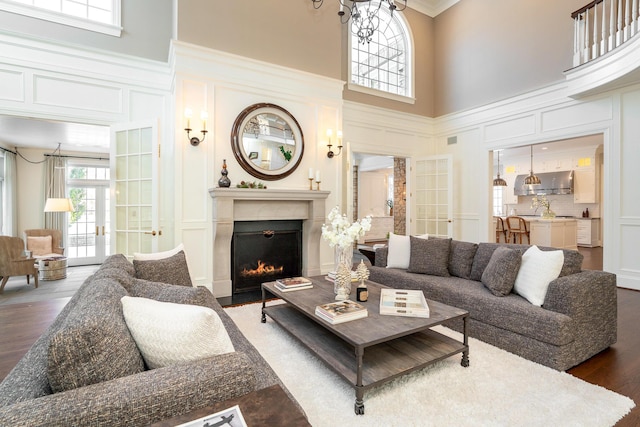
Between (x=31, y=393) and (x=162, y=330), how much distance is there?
0.41m

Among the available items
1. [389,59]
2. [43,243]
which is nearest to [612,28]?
[389,59]

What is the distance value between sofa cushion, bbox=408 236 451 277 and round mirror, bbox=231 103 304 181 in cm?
218

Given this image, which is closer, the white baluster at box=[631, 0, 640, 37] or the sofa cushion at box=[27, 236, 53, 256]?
the white baluster at box=[631, 0, 640, 37]

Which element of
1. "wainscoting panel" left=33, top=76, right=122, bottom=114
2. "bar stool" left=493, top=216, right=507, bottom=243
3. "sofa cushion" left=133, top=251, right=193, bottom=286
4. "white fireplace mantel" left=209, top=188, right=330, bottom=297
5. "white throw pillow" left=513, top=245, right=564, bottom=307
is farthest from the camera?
"bar stool" left=493, top=216, right=507, bottom=243

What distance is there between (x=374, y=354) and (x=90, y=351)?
162 cm

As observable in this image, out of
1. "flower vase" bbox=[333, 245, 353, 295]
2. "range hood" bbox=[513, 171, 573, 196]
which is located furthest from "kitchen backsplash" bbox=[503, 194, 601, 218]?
"flower vase" bbox=[333, 245, 353, 295]

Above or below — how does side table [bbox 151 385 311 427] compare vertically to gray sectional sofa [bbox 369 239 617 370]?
above

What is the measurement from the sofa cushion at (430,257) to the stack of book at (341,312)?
1492mm

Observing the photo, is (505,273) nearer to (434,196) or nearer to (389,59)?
(434,196)

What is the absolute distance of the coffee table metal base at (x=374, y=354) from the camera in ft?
5.77

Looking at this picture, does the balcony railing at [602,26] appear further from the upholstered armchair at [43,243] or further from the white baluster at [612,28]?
the upholstered armchair at [43,243]

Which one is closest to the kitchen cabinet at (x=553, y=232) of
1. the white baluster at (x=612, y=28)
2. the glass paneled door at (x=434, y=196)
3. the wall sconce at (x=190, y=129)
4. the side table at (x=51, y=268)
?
the glass paneled door at (x=434, y=196)

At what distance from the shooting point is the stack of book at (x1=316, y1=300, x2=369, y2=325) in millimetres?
2008

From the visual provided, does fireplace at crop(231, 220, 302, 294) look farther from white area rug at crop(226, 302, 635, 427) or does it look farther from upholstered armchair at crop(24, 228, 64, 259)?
upholstered armchair at crop(24, 228, 64, 259)
